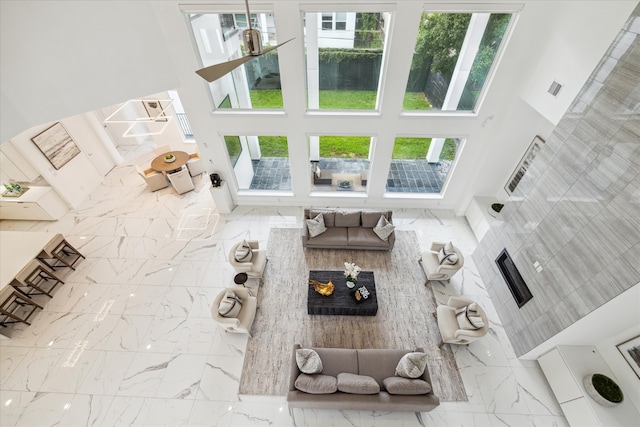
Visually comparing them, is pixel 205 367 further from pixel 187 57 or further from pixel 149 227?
pixel 187 57

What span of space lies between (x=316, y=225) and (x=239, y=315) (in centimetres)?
257

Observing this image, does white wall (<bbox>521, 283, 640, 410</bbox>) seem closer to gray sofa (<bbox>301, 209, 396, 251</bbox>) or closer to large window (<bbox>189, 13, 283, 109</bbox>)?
gray sofa (<bbox>301, 209, 396, 251</bbox>)

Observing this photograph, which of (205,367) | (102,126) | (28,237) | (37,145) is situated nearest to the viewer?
(205,367)

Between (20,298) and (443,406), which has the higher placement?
(20,298)

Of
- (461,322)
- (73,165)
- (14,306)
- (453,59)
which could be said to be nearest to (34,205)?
(73,165)

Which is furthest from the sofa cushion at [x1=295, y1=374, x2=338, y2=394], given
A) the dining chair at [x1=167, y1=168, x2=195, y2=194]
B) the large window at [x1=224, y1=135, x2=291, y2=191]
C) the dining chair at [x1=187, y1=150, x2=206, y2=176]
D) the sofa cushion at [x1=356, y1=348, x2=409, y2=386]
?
the dining chair at [x1=187, y1=150, x2=206, y2=176]

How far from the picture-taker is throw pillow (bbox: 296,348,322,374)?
432 cm

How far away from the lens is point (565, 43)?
466 cm

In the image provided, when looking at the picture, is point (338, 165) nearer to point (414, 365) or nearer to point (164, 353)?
point (414, 365)

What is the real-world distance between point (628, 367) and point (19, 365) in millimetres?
10131

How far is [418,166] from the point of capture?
798 cm

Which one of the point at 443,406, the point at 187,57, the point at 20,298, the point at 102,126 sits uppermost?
the point at 187,57

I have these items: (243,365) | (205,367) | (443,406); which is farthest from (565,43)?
(205,367)

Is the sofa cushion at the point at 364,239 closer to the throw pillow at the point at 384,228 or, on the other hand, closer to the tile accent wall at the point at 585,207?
the throw pillow at the point at 384,228
